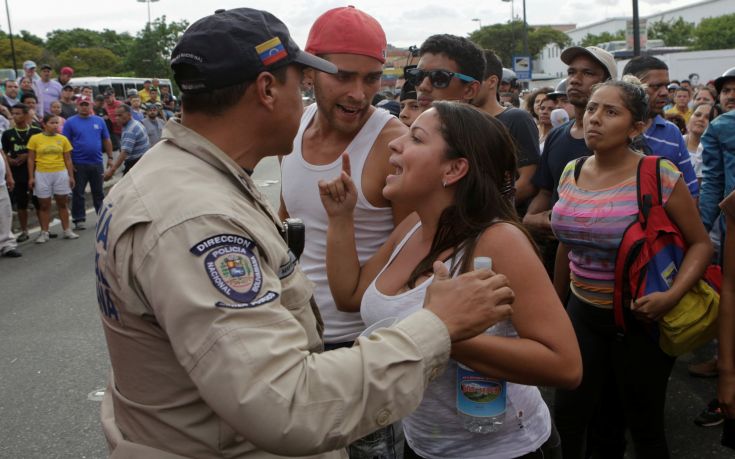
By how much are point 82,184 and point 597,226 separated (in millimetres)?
9837

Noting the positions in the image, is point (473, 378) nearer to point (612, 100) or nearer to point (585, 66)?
point (612, 100)

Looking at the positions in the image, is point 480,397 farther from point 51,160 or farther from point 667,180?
point 51,160

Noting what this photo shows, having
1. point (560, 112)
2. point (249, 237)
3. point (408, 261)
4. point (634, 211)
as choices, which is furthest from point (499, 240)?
point (560, 112)

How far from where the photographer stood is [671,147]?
378 cm

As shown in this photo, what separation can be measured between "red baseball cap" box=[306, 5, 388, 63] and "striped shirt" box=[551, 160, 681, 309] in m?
1.10

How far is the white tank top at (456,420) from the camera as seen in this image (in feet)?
6.61

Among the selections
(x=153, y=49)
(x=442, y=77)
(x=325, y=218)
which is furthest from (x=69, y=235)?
(x=153, y=49)

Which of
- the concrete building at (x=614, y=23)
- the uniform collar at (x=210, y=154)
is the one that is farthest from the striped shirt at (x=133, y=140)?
the concrete building at (x=614, y=23)

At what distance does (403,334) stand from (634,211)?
183 cm

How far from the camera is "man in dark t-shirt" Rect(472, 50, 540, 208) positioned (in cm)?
413

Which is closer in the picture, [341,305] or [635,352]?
[341,305]

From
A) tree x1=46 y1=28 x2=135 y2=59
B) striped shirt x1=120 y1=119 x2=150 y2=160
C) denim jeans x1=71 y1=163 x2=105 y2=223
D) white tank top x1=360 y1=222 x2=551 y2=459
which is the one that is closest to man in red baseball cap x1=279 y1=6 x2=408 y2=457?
white tank top x1=360 y1=222 x2=551 y2=459

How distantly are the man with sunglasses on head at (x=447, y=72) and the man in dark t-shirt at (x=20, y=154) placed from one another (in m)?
8.44

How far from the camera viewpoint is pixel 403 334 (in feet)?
4.56
